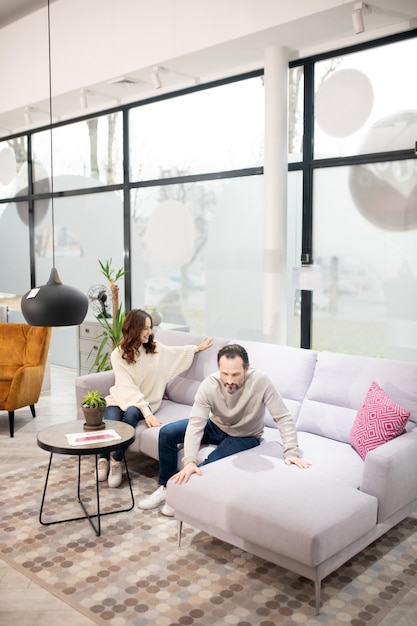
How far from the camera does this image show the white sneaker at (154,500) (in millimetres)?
3553

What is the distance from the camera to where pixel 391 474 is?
2906mm

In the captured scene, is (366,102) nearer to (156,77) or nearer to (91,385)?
(156,77)

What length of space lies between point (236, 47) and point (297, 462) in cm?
313

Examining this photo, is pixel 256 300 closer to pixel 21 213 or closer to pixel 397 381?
pixel 397 381

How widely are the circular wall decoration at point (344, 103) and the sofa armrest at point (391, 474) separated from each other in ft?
8.00

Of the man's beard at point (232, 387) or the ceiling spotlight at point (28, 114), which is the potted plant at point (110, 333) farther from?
the man's beard at point (232, 387)

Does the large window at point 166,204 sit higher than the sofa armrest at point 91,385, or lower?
higher

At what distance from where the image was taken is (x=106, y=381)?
443 cm

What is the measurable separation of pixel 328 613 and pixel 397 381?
4.44 feet

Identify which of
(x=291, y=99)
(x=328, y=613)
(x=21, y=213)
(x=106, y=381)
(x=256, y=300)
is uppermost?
(x=291, y=99)

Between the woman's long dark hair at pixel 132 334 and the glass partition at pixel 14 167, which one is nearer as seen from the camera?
the woman's long dark hair at pixel 132 334

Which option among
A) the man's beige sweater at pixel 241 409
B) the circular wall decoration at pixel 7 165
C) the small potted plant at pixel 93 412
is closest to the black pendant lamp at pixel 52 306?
the small potted plant at pixel 93 412

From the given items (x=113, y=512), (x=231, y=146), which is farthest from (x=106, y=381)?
(x=231, y=146)

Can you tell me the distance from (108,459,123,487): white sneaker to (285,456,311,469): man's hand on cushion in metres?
1.21
